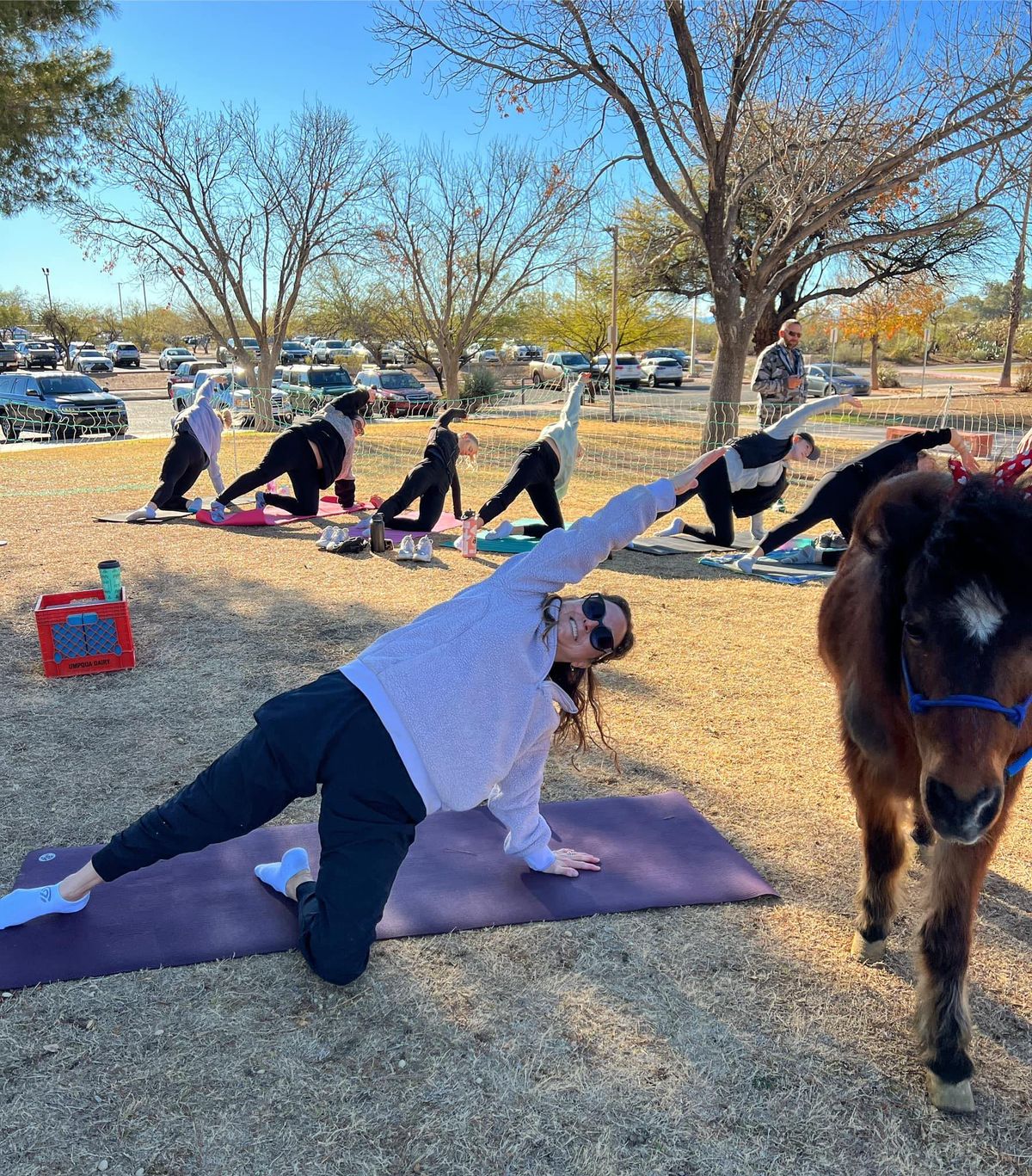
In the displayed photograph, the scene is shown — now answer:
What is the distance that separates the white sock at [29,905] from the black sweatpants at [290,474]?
24.2 ft

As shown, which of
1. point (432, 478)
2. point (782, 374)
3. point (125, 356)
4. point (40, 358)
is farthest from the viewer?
point (125, 356)

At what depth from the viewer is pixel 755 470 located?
8758mm

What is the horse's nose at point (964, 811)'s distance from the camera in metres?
2.04

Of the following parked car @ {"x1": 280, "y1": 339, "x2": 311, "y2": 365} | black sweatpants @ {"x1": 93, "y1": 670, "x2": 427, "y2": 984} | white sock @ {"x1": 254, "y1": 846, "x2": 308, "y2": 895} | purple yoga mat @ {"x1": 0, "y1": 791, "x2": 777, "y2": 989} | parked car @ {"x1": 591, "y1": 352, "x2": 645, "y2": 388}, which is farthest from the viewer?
parked car @ {"x1": 280, "y1": 339, "x2": 311, "y2": 365}

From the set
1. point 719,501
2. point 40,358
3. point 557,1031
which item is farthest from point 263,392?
point 40,358

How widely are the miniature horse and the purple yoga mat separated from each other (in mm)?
784

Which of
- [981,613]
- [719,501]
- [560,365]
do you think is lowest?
[719,501]

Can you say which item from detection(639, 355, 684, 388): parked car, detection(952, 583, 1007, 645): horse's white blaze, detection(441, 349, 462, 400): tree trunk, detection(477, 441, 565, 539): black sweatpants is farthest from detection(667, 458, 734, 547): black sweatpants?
detection(639, 355, 684, 388): parked car

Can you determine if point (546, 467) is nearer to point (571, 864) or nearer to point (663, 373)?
point (571, 864)

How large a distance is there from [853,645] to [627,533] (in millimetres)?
813

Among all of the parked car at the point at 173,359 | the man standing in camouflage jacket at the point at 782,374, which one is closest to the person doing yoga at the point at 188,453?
the man standing in camouflage jacket at the point at 782,374

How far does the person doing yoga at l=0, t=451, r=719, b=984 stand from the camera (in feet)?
8.86

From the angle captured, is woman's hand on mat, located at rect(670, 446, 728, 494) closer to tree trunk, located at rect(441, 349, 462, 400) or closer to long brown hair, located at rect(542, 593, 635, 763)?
long brown hair, located at rect(542, 593, 635, 763)

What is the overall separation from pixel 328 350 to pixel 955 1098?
49647mm
